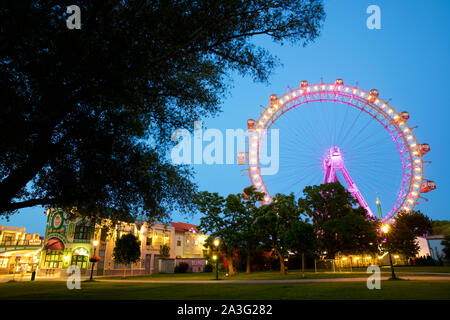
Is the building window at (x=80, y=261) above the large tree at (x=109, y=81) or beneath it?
beneath

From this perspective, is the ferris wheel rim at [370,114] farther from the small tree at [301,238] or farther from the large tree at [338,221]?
the small tree at [301,238]

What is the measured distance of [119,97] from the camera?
22.3 feet

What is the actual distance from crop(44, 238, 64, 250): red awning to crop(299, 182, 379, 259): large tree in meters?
33.5

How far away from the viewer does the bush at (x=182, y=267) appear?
162 feet

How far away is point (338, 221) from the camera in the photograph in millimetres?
38500

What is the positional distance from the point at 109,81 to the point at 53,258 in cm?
3901

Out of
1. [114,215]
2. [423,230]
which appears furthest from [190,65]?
[423,230]

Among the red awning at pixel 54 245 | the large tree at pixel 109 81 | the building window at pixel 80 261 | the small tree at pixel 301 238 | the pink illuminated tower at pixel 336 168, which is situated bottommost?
the building window at pixel 80 261

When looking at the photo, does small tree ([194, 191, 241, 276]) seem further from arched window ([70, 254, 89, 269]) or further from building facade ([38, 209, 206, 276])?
arched window ([70, 254, 89, 269])

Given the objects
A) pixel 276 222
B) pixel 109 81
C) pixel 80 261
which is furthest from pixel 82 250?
pixel 109 81

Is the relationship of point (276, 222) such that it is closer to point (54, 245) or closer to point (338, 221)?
point (338, 221)

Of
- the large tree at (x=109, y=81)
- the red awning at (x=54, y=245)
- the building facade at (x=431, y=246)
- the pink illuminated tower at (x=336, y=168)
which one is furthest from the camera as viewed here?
the building facade at (x=431, y=246)

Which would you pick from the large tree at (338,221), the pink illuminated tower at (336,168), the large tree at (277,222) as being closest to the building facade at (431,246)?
the large tree at (338,221)

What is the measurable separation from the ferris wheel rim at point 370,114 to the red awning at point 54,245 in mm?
26749
